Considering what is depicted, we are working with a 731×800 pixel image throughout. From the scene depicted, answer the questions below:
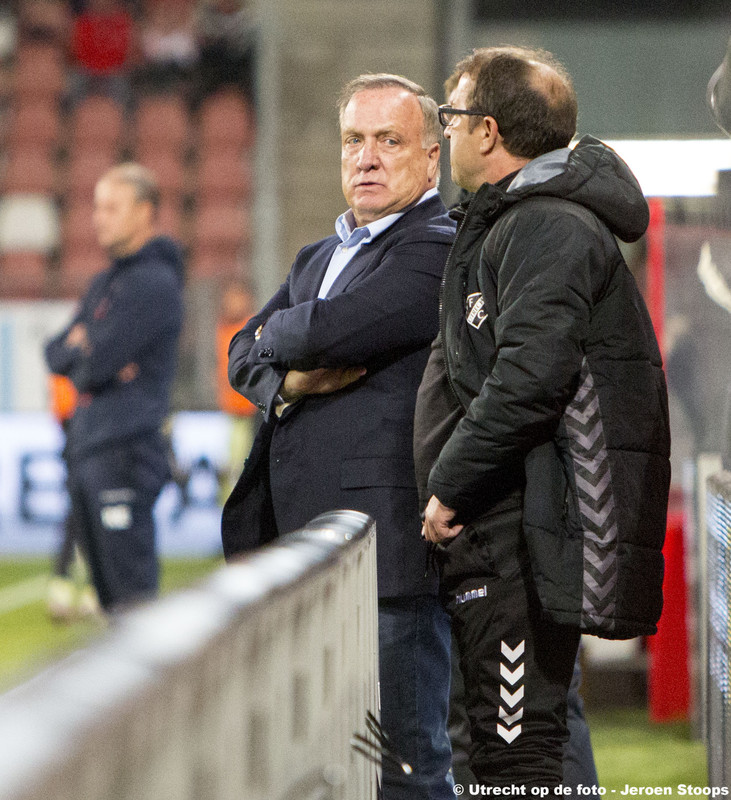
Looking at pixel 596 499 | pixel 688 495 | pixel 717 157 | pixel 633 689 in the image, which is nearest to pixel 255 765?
pixel 596 499

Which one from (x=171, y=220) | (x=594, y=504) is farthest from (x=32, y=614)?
(x=171, y=220)

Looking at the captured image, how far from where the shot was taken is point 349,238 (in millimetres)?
2229

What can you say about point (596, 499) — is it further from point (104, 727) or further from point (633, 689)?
point (633, 689)

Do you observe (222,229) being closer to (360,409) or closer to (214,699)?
(360,409)

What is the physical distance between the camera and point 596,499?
169cm

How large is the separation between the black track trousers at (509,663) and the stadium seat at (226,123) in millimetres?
8550

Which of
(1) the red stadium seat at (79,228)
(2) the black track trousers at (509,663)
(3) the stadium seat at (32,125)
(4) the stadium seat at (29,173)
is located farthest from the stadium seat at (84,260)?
(2) the black track trousers at (509,663)

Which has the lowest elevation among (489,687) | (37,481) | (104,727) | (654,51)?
(37,481)

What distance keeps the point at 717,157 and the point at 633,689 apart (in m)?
2.60

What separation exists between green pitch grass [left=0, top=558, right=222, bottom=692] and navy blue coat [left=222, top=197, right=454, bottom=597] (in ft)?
1.54

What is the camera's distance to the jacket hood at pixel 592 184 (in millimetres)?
1809

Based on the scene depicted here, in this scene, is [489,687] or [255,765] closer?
[255,765]

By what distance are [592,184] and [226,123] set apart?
28.7ft

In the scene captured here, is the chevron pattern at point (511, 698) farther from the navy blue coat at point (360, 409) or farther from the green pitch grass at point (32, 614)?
the green pitch grass at point (32, 614)
